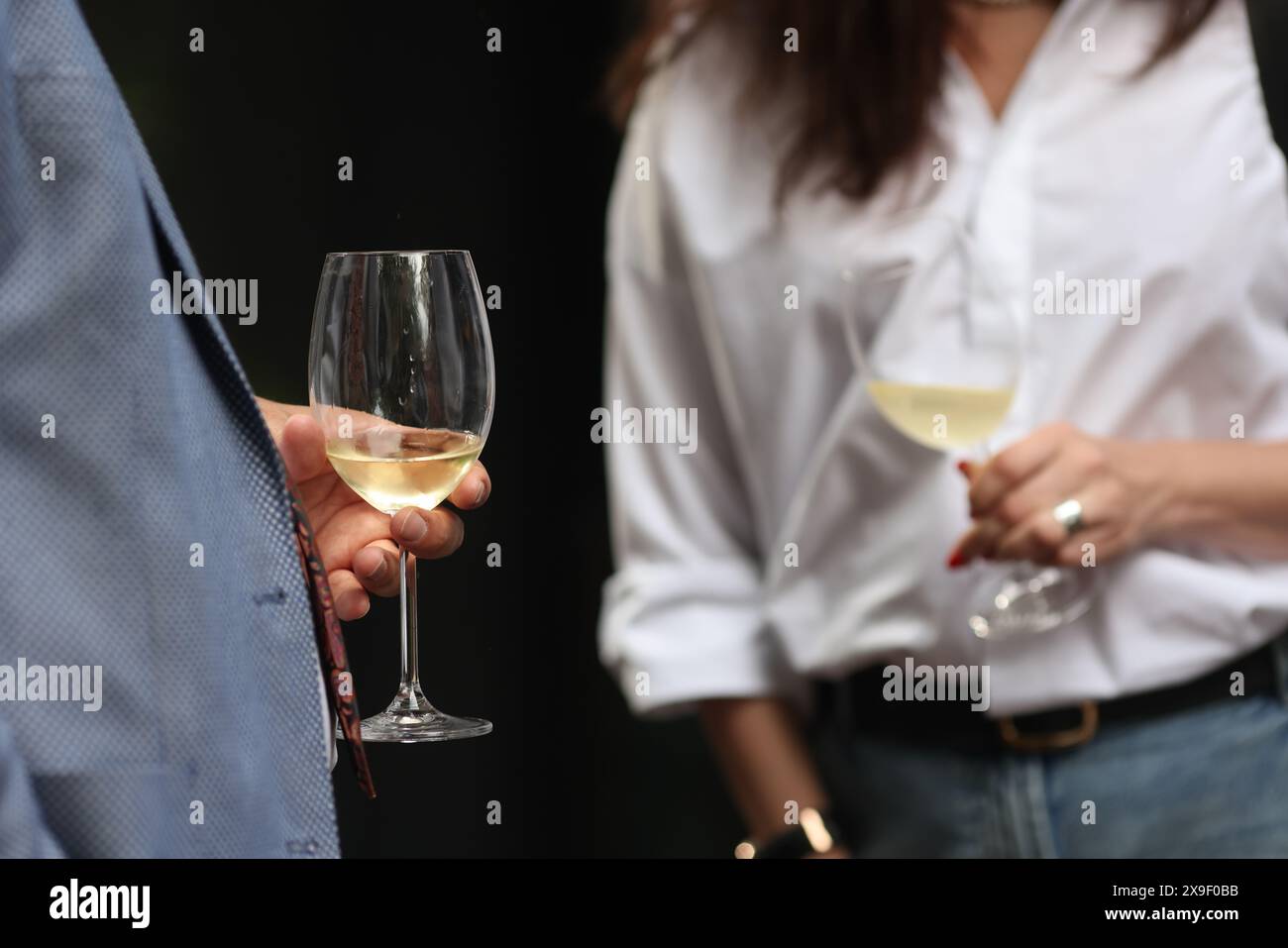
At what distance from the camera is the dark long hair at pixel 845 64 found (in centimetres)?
132

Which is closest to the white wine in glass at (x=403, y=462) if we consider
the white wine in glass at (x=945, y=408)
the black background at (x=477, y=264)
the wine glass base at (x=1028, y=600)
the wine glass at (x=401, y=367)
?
the wine glass at (x=401, y=367)

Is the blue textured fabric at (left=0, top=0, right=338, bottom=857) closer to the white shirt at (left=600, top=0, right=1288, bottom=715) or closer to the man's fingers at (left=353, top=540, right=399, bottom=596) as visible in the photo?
the man's fingers at (left=353, top=540, right=399, bottom=596)

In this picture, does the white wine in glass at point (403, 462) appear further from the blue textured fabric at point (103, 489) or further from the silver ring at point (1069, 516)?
the silver ring at point (1069, 516)

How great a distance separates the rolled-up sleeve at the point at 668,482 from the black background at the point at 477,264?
1.51 feet

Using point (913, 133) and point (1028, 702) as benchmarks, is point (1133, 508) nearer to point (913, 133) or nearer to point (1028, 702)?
point (1028, 702)

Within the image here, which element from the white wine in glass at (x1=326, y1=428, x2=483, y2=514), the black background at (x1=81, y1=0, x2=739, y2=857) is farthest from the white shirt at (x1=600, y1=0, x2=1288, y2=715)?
the white wine in glass at (x1=326, y1=428, x2=483, y2=514)

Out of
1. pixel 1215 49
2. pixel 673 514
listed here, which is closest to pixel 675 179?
pixel 673 514

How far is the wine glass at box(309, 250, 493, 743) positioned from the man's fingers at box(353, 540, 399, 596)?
0.08 m

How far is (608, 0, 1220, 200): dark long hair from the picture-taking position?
4.33ft

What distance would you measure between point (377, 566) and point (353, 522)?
52 mm

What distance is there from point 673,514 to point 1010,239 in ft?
1.41
